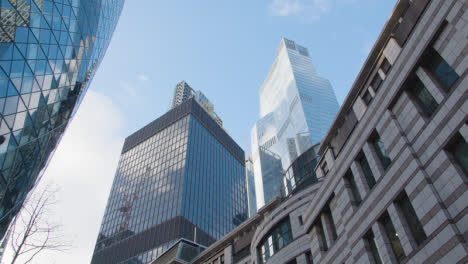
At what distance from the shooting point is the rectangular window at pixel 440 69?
51.5 feet

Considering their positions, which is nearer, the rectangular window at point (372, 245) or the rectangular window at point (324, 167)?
the rectangular window at point (372, 245)

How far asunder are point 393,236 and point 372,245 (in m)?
1.91

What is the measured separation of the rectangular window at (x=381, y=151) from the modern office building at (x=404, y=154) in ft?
0.19

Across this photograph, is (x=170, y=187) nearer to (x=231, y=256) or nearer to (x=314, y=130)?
(x=231, y=256)

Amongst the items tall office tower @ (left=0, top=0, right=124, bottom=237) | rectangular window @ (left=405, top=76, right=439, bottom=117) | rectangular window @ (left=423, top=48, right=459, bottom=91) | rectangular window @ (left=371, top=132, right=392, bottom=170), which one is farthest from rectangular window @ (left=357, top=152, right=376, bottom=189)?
tall office tower @ (left=0, top=0, right=124, bottom=237)

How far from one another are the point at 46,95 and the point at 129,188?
94.4 m

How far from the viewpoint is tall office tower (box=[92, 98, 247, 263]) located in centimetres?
10038

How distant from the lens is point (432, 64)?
16.9m

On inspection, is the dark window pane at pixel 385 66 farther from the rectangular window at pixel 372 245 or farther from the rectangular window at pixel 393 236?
the rectangular window at pixel 372 245

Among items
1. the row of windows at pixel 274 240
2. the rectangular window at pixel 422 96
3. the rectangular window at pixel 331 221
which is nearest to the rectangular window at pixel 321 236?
the rectangular window at pixel 331 221

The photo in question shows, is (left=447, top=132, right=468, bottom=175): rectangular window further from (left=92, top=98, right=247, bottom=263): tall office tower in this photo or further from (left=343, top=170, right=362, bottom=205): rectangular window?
(left=92, top=98, right=247, bottom=263): tall office tower

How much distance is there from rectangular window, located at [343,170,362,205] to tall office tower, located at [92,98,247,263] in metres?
77.0

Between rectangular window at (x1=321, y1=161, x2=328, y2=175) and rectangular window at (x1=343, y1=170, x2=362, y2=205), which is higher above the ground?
rectangular window at (x1=321, y1=161, x2=328, y2=175)

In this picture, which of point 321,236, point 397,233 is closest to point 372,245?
point 397,233
